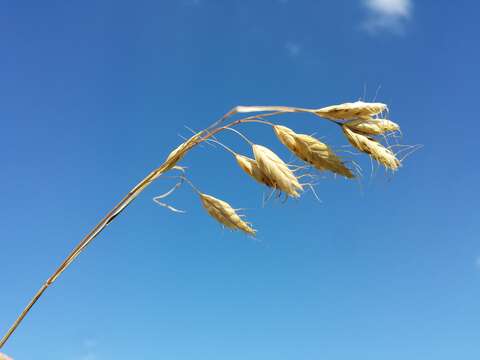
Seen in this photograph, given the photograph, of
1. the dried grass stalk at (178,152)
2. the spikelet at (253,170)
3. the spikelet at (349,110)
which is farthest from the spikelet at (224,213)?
the spikelet at (349,110)

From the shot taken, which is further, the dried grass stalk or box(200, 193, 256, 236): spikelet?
box(200, 193, 256, 236): spikelet

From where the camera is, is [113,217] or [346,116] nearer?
[113,217]

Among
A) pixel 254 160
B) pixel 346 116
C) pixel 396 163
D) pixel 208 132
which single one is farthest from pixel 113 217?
pixel 396 163

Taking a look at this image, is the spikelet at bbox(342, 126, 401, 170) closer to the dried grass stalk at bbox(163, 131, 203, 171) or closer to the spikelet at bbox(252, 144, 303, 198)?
the spikelet at bbox(252, 144, 303, 198)

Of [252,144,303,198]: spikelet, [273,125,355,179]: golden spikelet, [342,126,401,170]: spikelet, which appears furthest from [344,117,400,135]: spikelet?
[252,144,303,198]: spikelet

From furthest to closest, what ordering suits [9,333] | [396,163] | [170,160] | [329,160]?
[396,163] → [329,160] → [170,160] → [9,333]

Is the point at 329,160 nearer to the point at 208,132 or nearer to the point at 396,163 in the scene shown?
the point at 396,163

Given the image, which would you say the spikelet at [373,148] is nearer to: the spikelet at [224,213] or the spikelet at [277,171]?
the spikelet at [277,171]
